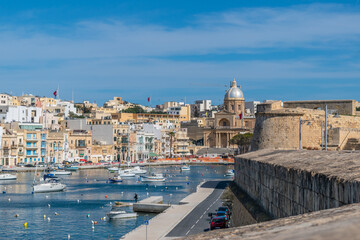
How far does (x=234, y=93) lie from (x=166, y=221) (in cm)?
12953

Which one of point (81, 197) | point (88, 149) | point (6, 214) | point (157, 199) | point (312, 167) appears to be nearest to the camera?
point (312, 167)

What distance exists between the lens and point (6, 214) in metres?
47.6

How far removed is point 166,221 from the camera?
39250 mm

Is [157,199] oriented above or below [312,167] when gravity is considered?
below

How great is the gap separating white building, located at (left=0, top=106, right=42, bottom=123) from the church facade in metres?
52.5

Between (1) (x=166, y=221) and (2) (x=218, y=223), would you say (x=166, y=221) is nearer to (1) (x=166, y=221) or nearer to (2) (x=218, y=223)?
(1) (x=166, y=221)

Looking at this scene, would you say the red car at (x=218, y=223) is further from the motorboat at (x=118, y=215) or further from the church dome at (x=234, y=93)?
the church dome at (x=234, y=93)

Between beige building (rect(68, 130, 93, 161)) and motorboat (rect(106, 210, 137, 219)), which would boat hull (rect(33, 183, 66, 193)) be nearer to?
motorboat (rect(106, 210, 137, 219))

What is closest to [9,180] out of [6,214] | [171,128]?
[6,214]

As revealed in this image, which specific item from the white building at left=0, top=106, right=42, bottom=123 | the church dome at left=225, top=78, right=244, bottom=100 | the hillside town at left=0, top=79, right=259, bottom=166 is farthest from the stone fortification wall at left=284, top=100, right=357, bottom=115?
the church dome at left=225, top=78, right=244, bottom=100

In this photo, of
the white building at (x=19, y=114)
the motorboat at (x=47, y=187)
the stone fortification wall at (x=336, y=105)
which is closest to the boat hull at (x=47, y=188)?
the motorboat at (x=47, y=187)

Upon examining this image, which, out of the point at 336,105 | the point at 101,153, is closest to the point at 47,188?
the point at 336,105

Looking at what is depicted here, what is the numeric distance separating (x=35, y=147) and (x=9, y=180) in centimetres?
2423

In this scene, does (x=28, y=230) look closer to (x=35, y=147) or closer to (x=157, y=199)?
(x=157, y=199)
